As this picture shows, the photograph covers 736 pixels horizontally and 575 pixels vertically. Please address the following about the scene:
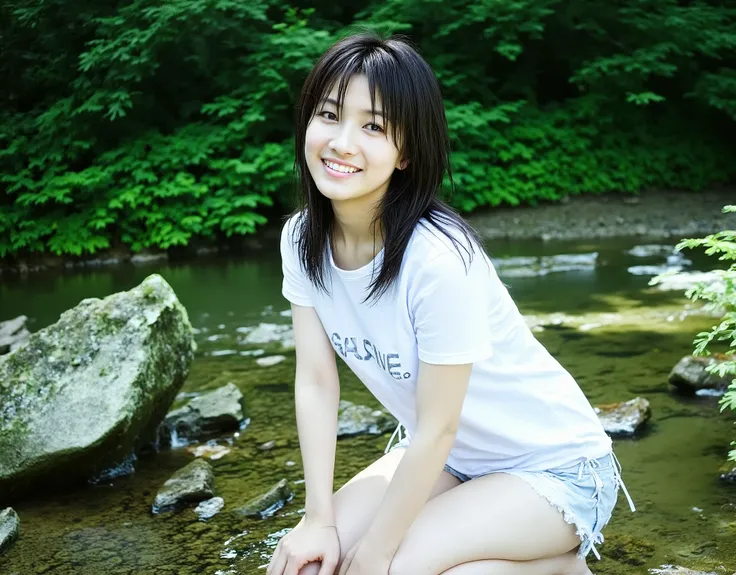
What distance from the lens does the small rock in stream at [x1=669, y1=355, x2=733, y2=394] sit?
3543mm

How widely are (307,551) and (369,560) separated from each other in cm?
15

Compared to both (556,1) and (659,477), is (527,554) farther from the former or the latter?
(556,1)

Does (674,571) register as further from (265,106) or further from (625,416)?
(265,106)

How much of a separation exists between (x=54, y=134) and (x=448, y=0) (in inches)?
232

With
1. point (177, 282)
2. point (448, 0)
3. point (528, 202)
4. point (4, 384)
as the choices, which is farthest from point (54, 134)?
point (4, 384)

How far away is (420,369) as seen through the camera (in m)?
1.67

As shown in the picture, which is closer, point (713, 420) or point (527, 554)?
point (527, 554)

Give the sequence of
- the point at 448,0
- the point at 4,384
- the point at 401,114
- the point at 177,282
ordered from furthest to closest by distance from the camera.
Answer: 1. the point at 448,0
2. the point at 177,282
3. the point at 4,384
4. the point at 401,114

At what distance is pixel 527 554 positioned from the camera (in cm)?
169

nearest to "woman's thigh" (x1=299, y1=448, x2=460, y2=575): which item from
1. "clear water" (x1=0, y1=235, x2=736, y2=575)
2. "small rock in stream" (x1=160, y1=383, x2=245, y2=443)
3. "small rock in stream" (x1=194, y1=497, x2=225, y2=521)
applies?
"clear water" (x1=0, y1=235, x2=736, y2=575)

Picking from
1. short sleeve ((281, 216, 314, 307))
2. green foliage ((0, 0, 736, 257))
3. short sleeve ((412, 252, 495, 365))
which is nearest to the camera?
short sleeve ((412, 252, 495, 365))

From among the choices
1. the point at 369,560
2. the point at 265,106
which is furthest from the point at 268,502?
the point at 265,106

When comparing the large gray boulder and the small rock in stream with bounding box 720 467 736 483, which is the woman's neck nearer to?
the large gray boulder

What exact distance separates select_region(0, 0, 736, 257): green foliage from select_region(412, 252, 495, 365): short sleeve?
9.07m
